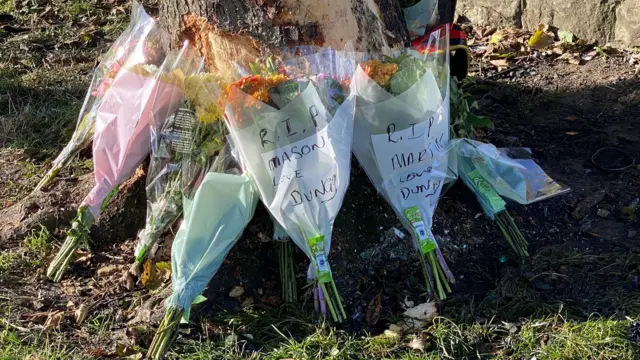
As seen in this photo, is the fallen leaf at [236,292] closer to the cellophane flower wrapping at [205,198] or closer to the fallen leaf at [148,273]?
the cellophane flower wrapping at [205,198]

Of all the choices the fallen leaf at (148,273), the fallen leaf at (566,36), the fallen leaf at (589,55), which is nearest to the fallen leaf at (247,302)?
the fallen leaf at (148,273)

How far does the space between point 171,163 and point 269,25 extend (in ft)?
2.24

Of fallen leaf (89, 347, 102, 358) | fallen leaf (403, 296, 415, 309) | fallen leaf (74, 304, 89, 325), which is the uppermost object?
fallen leaf (74, 304, 89, 325)

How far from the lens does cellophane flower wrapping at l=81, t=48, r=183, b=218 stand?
117 inches

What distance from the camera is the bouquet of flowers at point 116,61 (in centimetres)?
322

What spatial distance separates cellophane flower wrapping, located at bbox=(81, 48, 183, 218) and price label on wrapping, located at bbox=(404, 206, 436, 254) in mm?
1052

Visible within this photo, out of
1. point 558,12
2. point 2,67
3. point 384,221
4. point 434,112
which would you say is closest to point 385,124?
point 434,112

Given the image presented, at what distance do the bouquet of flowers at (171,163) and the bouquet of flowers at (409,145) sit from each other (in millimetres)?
595

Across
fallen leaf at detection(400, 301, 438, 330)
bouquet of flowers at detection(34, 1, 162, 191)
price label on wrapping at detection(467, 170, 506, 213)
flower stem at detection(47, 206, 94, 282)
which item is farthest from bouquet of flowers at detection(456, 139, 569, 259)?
flower stem at detection(47, 206, 94, 282)

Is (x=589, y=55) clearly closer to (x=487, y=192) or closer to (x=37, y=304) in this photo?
(x=487, y=192)

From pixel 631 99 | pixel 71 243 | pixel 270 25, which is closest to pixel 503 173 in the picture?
pixel 270 25

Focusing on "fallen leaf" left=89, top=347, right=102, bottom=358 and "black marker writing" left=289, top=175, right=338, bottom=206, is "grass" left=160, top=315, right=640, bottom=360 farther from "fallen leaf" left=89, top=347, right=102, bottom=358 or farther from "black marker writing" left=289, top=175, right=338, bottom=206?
"black marker writing" left=289, top=175, right=338, bottom=206

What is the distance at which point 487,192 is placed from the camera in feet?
9.75

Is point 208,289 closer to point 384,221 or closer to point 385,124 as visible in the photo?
point 384,221
